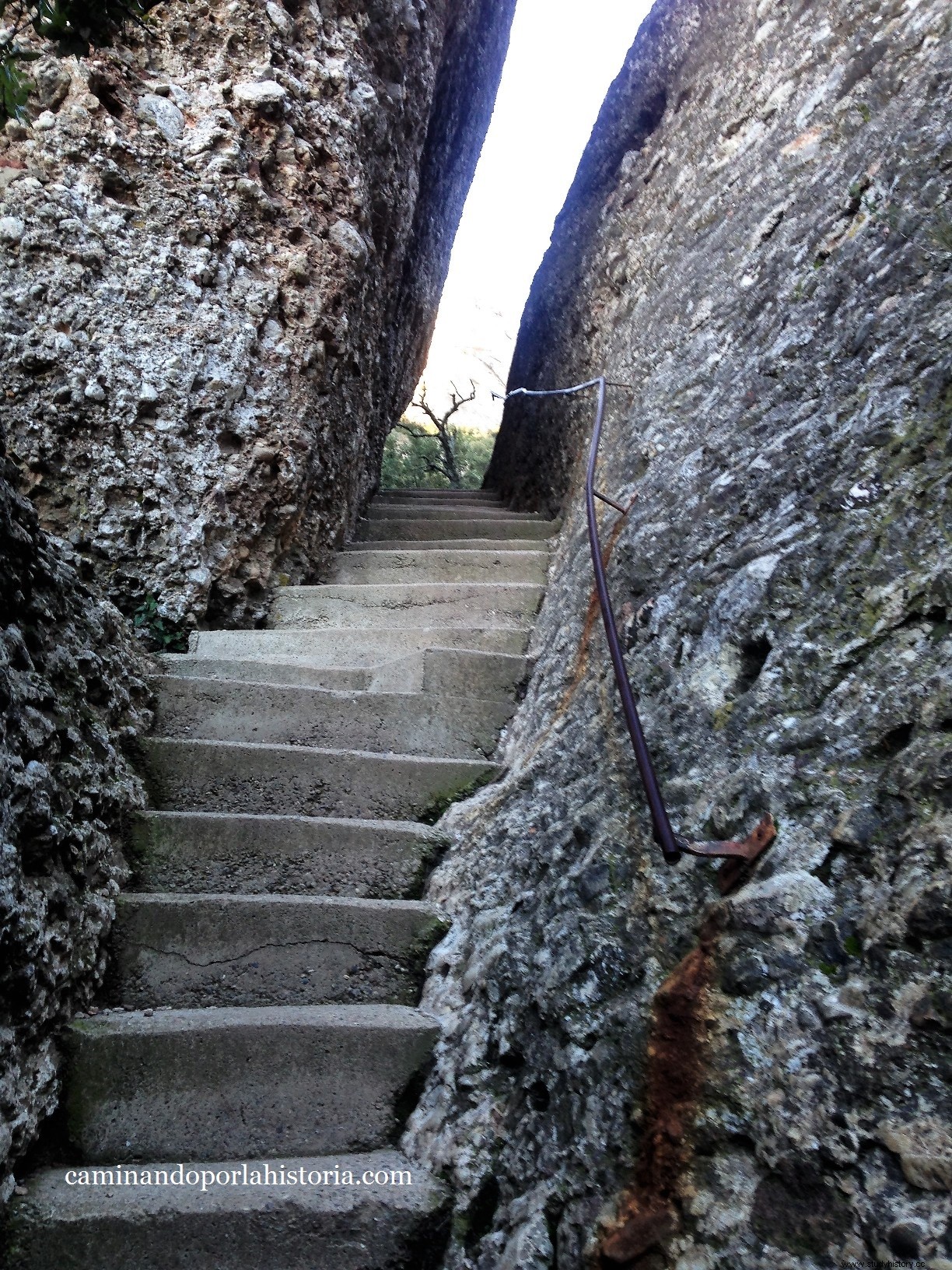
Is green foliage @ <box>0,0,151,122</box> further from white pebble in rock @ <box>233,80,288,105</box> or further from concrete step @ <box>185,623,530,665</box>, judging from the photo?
white pebble in rock @ <box>233,80,288,105</box>

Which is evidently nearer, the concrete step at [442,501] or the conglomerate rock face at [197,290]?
the conglomerate rock face at [197,290]

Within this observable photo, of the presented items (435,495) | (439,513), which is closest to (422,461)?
(435,495)

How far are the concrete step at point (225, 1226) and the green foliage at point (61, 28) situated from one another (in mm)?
1905

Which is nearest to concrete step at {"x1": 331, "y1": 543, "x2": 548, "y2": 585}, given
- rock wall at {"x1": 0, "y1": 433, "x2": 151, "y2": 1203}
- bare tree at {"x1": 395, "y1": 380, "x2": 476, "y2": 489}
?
rock wall at {"x1": 0, "y1": 433, "x2": 151, "y2": 1203}

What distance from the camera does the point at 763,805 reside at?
115 centimetres

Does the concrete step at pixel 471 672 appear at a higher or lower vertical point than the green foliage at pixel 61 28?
lower

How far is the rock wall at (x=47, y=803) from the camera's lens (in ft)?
4.62

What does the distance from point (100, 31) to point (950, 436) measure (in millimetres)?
1690

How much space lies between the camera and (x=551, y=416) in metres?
5.07

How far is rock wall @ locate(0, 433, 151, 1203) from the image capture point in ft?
4.62

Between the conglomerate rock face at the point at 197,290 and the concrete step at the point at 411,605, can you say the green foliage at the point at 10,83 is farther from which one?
Result: the concrete step at the point at 411,605

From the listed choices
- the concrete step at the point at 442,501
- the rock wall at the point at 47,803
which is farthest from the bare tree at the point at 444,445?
the rock wall at the point at 47,803

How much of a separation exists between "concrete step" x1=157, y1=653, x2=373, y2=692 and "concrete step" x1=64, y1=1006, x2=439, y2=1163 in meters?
1.28

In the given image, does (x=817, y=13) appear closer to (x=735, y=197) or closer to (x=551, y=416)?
(x=735, y=197)
